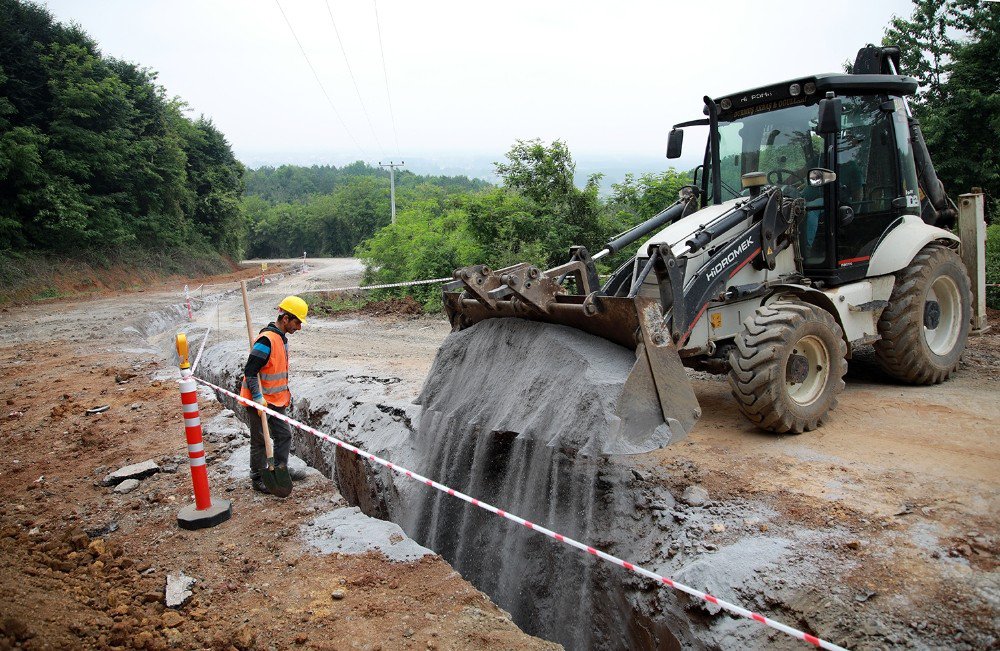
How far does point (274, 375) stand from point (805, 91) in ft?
19.0

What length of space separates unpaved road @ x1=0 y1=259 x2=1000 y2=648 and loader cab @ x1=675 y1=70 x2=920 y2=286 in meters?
1.62

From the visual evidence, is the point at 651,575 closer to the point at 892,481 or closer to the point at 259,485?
the point at 892,481

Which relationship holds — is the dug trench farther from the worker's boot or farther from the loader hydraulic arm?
the worker's boot

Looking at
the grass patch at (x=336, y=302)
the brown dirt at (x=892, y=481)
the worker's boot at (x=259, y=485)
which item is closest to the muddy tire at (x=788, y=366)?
the brown dirt at (x=892, y=481)

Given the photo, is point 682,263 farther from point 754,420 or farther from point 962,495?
point 962,495

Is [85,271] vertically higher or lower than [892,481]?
higher

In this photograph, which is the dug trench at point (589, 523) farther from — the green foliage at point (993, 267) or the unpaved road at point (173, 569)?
the green foliage at point (993, 267)

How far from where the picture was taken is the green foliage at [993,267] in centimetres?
1179

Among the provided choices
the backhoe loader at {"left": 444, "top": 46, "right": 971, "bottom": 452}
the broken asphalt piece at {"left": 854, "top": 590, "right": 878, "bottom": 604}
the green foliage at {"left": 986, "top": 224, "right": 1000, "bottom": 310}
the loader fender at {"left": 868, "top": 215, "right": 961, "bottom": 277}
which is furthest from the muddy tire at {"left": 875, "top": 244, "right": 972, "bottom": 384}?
the green foliage at {"left": 986, "top": 224, "right": 1000, "bottom": 310}

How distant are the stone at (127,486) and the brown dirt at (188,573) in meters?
0.07

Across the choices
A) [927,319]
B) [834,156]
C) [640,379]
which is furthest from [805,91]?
[640,379]

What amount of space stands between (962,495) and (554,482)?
2.88 m

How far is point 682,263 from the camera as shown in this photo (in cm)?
580

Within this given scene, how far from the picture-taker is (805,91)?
6727mm
